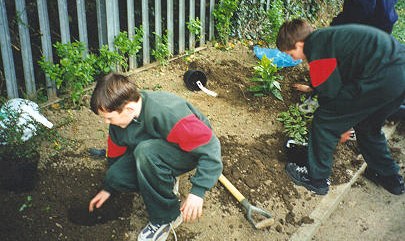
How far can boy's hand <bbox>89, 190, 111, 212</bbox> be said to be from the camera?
296 cm

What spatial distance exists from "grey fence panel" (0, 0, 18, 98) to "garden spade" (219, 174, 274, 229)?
6.92 ft

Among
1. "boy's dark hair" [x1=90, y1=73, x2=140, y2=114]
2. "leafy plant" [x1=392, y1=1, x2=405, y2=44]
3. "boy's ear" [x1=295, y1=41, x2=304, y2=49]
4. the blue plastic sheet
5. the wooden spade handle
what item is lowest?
the wooden spade handle

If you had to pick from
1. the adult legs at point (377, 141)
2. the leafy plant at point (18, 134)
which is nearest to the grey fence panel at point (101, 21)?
the leafy plant at point (18, 134)

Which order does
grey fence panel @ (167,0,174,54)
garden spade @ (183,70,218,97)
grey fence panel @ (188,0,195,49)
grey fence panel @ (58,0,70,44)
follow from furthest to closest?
grey fence panel @ (188,0,195,49)
grey fence panel @ (167,0,174,54)
garden spade @ (183,70,218,97)
grey fence panel @ (58,0,70,44)

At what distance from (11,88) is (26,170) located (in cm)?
113

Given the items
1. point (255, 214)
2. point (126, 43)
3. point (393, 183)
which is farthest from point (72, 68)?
point (393, 183)

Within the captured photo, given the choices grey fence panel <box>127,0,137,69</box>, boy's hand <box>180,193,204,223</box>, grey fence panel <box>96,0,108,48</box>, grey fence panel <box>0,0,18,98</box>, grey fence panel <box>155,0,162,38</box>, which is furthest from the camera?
grey fence panel <box>155,0,162,38</box>

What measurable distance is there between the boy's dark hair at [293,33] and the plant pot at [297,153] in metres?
0.87

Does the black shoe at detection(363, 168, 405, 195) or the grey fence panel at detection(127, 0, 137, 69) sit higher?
the grey fence panel at detection(127, 0, 137, 69)

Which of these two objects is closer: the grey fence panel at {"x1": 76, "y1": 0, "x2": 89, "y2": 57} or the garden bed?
the garden bed

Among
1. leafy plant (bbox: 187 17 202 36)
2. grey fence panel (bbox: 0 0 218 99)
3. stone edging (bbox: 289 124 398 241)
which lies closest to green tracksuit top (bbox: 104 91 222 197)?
stone edging (bbox: 289 124 398 241)

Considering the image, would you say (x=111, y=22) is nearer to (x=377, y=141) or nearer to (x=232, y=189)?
(x=232, y=189)

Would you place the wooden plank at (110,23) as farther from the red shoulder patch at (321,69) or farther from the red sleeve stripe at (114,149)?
the red shoulder patch at (321,69)

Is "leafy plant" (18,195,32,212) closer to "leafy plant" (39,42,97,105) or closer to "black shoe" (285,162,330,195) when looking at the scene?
"leafy plant" (39,42,97,105)
